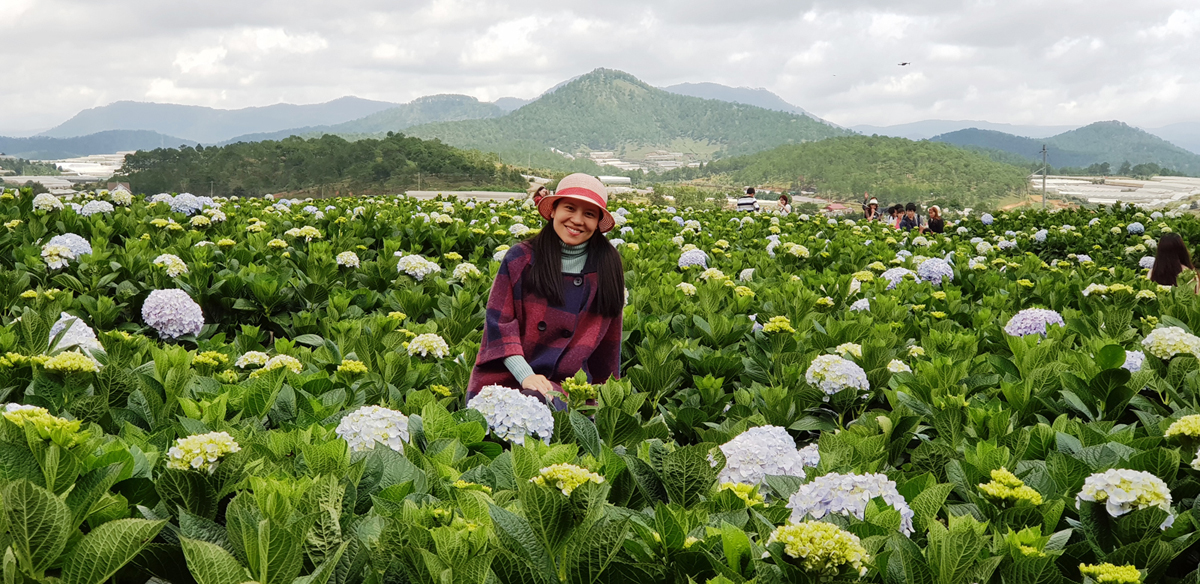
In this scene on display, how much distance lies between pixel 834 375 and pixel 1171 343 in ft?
4.22

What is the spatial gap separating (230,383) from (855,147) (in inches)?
3735

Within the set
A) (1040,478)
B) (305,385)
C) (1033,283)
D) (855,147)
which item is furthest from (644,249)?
(855,147)

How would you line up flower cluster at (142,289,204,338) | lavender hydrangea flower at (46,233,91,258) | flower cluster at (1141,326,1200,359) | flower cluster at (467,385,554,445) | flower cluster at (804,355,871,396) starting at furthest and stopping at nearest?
1. lavender hydrangea flower at (46,233,91,258)
2. flower cluster at (142,289,204,338)
3. flower cluster at (1141,326,1200,359)
4. flower cluster at (804,355,871,396)
5. flower cluster at (467,385,554,445)

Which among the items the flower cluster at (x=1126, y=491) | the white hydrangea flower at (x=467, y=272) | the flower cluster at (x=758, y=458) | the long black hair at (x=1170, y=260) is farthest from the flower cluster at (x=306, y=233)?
the long black hair at (x=1170, y=260)

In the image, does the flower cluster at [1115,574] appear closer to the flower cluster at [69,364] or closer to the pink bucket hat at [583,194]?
the pink bucket hat at [583,194]

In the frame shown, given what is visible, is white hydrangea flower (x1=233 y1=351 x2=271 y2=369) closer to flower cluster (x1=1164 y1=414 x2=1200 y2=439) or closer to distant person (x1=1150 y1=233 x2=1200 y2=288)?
flower cluster (x1=1164 y1=414 x2=1200 y2=439)

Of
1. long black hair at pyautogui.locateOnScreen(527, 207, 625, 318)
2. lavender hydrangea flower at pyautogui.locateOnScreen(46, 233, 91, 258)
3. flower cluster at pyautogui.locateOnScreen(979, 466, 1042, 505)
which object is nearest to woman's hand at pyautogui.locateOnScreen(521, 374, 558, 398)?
long black hair at pyautogui.locateOnScreen(527, 207, 625, 318)

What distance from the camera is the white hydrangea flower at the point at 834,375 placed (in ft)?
9.03

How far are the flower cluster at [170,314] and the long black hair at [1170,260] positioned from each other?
710cm

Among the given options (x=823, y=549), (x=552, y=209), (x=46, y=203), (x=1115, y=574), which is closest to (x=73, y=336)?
(x=552, y=209)

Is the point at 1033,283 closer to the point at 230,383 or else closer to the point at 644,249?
the point at 644,249

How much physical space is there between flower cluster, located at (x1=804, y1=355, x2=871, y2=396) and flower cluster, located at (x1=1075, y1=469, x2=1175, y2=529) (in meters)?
1.09

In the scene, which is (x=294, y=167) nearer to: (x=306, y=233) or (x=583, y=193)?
(x=306, y=233)

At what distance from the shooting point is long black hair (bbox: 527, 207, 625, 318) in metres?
3.16
